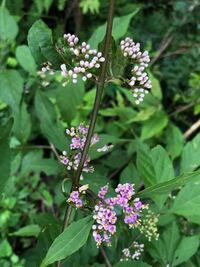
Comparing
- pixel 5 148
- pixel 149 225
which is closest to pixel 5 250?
pixel 149 225

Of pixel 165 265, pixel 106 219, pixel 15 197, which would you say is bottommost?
pixel 15 197

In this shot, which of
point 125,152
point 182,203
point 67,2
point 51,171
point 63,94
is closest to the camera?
point 182,203

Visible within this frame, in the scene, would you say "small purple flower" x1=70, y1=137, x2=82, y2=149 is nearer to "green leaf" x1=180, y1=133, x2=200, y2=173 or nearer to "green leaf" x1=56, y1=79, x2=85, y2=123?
"green leaf" x1=180, y1=133, x2=200, y2=173

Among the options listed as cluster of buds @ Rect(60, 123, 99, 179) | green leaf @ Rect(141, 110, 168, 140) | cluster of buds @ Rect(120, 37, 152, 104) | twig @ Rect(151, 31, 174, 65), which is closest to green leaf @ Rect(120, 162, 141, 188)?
cluster of buds @ Rect(60, 123, 99, 179)

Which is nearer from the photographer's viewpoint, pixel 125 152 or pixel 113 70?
pixel 113 70

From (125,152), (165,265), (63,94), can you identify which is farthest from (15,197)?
(165,265)

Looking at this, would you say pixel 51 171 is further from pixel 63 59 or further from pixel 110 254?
pixel 63 59
